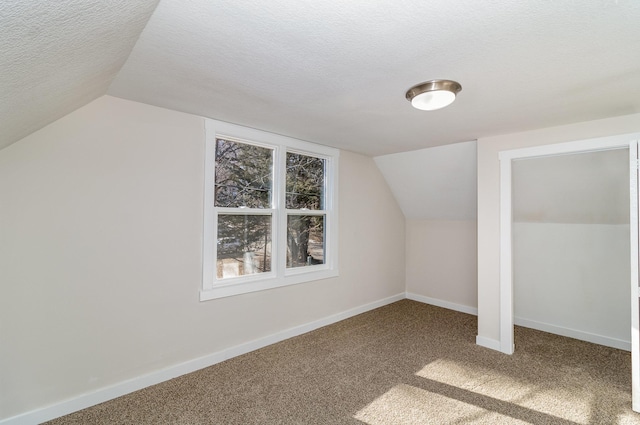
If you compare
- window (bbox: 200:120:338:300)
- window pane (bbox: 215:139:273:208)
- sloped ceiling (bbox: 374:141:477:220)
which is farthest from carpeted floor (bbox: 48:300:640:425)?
sloped ceiling (bbox: 374:141:477:220)

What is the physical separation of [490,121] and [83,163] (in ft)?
11.2

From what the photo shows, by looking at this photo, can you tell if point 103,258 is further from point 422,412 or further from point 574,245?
point 574,245

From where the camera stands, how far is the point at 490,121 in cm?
287

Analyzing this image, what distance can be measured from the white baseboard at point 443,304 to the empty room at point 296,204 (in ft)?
1.13

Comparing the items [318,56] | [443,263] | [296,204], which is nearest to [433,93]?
[318,56]

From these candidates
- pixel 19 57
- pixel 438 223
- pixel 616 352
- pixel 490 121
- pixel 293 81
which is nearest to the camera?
pixel 19 57

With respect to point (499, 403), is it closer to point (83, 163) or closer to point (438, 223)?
point (438, 223)

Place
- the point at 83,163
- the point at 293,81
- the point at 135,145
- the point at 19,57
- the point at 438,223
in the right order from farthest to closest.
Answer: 1. the point at 438,223
2. the point at 135,145
3. the point at 83,163
4. the point at 293,81
5. the point at 19,57

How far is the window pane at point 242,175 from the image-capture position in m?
3.09

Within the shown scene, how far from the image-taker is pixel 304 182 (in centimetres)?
390

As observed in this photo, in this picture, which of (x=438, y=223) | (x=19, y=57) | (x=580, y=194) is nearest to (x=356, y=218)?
(x=438, y=223)

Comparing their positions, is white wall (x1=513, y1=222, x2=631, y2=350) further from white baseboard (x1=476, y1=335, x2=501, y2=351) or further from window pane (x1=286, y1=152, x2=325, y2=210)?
window pane (x1=286, y1=152, x2=325, y2=210)

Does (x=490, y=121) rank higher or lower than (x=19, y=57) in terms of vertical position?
higher

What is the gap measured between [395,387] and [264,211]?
82.3 inches
